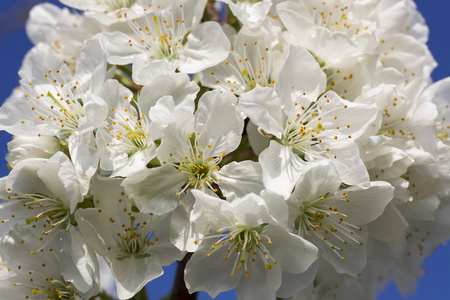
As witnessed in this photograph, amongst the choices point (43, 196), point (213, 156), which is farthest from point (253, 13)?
point (43, 196)

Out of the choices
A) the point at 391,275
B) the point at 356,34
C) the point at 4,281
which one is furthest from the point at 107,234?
the point at 391,275

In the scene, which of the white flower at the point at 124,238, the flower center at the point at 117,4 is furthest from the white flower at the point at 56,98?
the flower center at the point at 117,4

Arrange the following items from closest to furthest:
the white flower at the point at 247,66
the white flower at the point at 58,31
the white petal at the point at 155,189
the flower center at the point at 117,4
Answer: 1. the white petal at the point at 155,189
2. the white flower at the point at 247,66
3. the flower center at the point at 117,4
4. the white flower at the point at 58,31

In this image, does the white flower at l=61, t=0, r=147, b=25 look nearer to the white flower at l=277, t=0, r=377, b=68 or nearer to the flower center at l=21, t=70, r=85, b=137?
the flower center at l=21, t=70, r=85, b=137

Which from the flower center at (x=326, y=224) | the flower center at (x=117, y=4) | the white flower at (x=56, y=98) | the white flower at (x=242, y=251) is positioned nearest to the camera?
the white flower at (x=242, y=251)

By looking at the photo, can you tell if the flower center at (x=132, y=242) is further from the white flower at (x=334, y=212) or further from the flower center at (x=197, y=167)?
the white flower at (x=334, y=212)

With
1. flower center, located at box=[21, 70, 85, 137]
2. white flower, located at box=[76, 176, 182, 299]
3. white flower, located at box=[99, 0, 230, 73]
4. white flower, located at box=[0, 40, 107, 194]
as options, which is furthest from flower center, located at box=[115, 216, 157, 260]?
white flower, located at box=[99, 0, 230, 73]

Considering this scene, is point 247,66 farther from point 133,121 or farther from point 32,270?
point 32,270

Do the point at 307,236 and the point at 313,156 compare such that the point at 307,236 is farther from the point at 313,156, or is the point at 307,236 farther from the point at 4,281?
the point at 4,281
